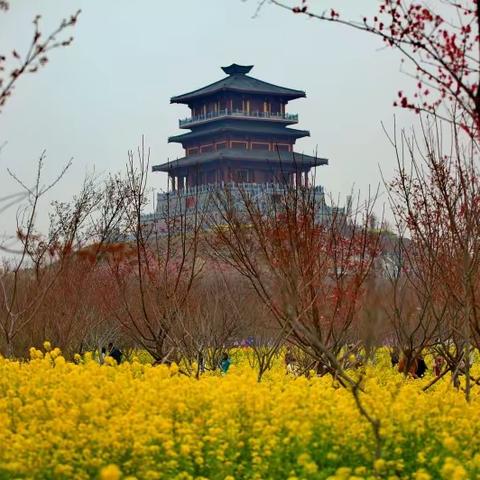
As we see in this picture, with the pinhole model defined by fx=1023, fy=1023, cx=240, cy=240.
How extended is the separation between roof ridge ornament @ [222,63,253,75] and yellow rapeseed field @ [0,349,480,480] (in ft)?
240

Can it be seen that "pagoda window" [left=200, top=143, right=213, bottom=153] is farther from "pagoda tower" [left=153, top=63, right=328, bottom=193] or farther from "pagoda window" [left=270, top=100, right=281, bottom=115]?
"pagoda window" [left=270, top=100, right=281, bottom=115]

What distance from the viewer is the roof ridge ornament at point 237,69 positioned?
81.4 m

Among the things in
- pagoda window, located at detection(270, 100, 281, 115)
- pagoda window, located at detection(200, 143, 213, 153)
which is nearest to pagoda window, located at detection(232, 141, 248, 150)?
pagoda window, located at detection(200, 143, 213, 153)

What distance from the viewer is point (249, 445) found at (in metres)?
8.20

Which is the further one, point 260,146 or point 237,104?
point 237,104

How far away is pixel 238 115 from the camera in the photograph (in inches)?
3059

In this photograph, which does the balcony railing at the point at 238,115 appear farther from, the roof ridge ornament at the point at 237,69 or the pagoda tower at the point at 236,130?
the roof ridge ornament at the point at 237,69

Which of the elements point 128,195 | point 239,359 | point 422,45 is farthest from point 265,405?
point 239,359

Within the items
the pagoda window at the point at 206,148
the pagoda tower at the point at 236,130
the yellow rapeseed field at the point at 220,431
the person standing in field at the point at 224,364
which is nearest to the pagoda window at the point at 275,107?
the pagoda tower at the point at 236,130

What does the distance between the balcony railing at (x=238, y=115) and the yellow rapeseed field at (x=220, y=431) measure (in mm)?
69091

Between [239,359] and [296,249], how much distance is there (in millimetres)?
22210

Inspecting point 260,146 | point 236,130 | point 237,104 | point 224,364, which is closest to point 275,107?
point 237,104

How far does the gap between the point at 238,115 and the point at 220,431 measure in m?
70.7

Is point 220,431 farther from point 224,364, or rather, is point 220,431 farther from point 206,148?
point 206,148
